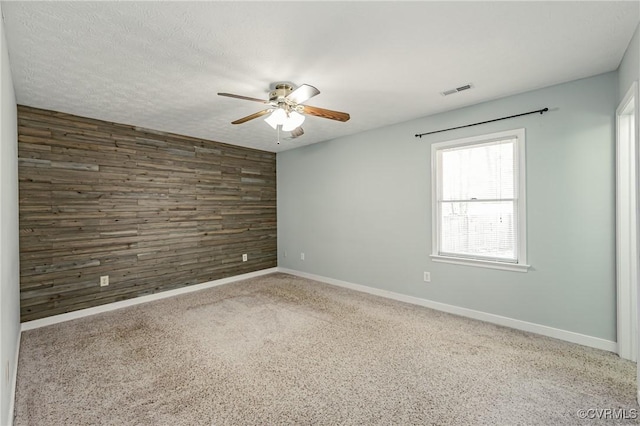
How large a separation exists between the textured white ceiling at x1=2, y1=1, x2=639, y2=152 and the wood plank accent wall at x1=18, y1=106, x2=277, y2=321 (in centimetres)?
63

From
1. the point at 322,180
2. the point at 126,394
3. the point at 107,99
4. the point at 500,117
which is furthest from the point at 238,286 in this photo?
the point at 500,117

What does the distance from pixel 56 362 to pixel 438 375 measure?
3287 mm

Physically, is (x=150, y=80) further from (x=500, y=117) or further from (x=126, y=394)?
(x=500, y=117)

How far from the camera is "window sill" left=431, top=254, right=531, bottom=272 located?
10.3 feet

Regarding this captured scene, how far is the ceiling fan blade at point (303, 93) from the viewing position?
7.65ft

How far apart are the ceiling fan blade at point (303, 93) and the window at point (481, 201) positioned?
6.86ft

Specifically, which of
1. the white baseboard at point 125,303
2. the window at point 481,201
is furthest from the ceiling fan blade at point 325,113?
the white baseboard at point 125,303

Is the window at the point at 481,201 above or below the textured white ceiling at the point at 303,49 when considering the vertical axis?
below

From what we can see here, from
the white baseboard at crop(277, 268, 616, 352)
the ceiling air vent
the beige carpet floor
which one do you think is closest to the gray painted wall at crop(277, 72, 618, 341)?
the white baseboard at crop(277, 268, 616, 352)

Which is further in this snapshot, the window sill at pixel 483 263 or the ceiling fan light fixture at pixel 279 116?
the window sill at pixel 483 263

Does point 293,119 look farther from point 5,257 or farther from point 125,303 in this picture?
point 125,303

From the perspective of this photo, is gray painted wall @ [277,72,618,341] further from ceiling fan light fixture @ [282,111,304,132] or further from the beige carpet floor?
ceiling fan light fixture @ [282,111,304,132]

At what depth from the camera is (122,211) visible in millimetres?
4062

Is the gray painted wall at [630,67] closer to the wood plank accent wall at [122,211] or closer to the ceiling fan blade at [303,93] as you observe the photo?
the ceiling fan blade at [303,93]
